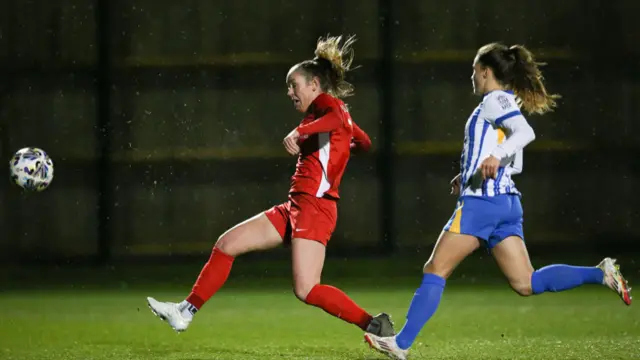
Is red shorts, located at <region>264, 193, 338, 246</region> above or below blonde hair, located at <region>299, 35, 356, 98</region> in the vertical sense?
below

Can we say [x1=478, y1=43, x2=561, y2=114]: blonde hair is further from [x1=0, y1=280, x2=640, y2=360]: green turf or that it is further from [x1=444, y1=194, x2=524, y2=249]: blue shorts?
[x1=0, y1=280, x2=640, y2=360]: green turf

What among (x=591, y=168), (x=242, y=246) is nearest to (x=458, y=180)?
(x=242, y=246)

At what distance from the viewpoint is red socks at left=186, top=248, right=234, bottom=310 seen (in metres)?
5.78

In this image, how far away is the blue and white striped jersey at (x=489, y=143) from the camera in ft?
16.9

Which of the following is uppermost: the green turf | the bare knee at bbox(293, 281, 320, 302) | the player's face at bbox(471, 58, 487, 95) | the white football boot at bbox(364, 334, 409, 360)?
the player's face at bbox(471, 58, 487, 95)

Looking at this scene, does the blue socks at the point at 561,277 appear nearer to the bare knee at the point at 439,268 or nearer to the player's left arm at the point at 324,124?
the bare knee at the point at 439,268

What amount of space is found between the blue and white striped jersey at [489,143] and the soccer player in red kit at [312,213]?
69 centimetres

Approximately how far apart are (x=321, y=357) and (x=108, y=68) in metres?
7.59

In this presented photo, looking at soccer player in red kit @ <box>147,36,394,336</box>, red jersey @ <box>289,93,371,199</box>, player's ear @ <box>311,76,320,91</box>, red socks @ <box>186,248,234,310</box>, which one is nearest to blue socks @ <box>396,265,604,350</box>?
soccer player in red kit @ <box>147,36,394,336</box>

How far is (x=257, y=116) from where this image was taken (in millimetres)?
12781

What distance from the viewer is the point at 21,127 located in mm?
12766

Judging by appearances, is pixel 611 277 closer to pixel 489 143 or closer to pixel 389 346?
pixel 489 143

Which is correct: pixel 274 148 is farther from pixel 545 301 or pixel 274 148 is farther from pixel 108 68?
pixel 545 301

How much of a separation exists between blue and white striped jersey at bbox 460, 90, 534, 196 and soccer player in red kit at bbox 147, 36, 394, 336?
69cm
